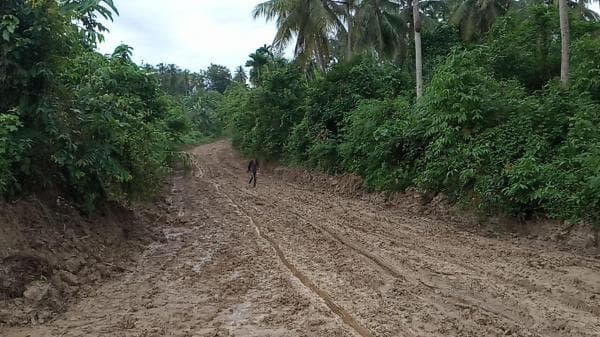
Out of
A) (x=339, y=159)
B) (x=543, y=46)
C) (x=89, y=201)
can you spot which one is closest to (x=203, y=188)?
(x=339, y=159)

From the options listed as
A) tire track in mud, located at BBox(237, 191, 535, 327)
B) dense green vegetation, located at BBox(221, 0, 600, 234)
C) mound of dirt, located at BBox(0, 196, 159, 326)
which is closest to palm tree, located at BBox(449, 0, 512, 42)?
dense green vegetation, located at BBox(221, 0, 600, 234)

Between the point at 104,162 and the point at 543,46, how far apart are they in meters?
13.9

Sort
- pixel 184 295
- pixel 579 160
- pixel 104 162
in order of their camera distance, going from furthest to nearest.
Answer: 1. pixel 579 160
2. pixel 104 162
3. pixel 184 295

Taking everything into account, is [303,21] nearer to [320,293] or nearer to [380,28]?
[380,28]

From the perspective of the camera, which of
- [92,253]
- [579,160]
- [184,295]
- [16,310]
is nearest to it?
[16,310]

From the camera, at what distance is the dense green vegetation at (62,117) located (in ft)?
24.1

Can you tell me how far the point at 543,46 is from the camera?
15.9m

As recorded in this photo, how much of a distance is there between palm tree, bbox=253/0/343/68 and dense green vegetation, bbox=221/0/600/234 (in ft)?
0.57

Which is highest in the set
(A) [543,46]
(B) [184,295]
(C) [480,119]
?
(A) [543,46]

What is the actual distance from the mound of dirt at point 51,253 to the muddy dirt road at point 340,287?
0.28 meters

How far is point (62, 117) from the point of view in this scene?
8.02 m

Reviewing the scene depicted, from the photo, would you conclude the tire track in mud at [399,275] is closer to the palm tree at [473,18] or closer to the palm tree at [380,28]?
the palm tree at [380,28]

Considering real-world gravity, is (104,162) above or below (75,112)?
below

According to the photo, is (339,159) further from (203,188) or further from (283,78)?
(283,78)
